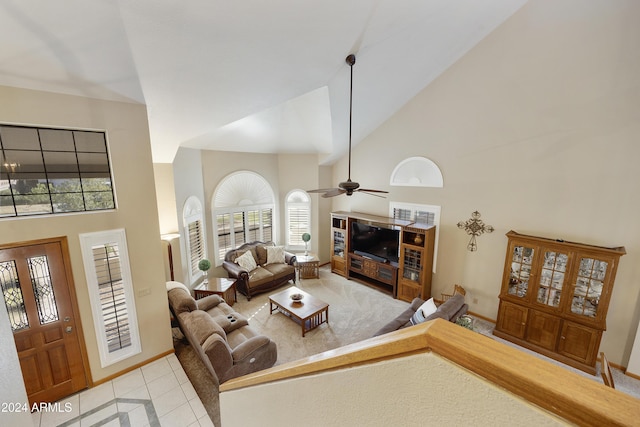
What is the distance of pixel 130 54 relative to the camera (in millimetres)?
3000

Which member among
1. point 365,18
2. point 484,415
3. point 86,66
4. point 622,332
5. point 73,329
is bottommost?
point 622,332

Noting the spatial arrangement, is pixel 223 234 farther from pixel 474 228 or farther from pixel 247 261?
pixel 474 228

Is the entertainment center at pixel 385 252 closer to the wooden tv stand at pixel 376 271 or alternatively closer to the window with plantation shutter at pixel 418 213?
the wooden tv stand at pixel 376 271

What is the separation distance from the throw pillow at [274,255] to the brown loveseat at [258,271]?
29 millimetres

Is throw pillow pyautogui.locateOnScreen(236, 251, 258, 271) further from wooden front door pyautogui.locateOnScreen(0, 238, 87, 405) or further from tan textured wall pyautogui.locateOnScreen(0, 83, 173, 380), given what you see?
wooden front door pyautogui.locateOnScreen(0, 238, 87, 405)

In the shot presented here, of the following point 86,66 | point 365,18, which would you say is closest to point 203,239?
point 86,66

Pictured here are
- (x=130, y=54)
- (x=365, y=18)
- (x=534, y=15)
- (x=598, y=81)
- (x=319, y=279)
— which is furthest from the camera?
(x=319, y=279)

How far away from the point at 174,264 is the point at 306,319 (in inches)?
120

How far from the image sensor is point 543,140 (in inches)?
182

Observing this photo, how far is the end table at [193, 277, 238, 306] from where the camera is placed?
5.85 metres

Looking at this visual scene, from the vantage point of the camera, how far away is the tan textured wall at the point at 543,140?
402 cm

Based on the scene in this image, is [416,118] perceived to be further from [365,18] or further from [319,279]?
[319,279]

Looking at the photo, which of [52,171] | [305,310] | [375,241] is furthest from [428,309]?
[52,171]

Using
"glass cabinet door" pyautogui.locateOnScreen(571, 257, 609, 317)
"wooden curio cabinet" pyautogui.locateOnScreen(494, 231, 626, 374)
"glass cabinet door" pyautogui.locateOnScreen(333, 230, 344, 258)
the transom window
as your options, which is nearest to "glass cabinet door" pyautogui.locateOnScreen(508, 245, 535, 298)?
"wooden curio cabinet" pyautogui.locateOnScreen(494, 231, 626, 374)
